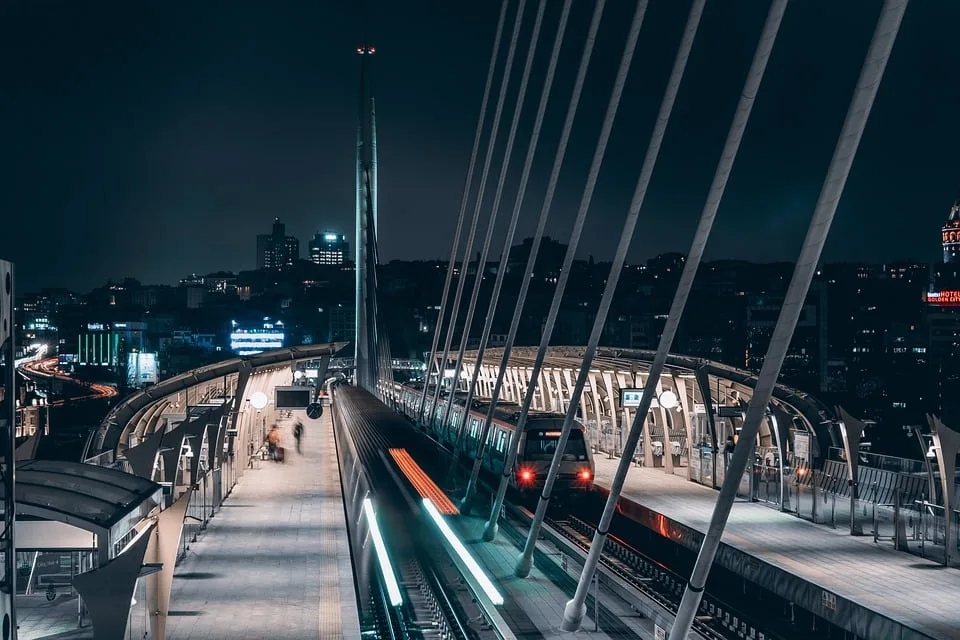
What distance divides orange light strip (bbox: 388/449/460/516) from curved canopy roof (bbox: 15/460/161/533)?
41.0ft

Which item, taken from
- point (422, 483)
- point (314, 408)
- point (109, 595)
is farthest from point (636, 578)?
point (314, 408)

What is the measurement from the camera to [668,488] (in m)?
26.9

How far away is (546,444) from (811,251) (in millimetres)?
17715

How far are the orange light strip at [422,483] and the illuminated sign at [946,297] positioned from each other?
3690 inches

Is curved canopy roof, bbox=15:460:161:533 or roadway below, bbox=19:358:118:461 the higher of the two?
curved canopy roof, bbox=15:460:161:533

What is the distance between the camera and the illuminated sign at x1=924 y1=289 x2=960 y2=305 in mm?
116188

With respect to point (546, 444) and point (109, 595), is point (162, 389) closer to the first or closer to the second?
point (546, 444)

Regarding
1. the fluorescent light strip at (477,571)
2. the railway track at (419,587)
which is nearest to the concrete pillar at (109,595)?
the fluorescent light strip at (477,571)

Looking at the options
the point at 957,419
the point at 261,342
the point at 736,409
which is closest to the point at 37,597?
the point at 736,409

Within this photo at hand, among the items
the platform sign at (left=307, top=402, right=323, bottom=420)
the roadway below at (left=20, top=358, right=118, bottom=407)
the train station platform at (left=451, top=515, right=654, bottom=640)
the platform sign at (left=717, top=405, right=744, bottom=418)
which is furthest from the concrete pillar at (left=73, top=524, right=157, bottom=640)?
the roadway below at (left=20, top=358, right=118, bottom=407)

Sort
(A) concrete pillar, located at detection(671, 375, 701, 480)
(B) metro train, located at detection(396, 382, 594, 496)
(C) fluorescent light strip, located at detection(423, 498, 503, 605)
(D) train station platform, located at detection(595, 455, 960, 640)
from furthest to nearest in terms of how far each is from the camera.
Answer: (A) concrete pillar, located at detection(671, 375, 701, 480), (B) metro train, located at detection(396, 382, 594, 496), (D) train station platform, located at detection(595, 455, 960, 640), (C) fluorescent light strip, located at detection(423, 498, 503, 605)

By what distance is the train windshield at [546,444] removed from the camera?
26156mm

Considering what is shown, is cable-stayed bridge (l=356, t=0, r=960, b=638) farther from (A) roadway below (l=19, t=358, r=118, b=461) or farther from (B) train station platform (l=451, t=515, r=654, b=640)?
(A) roadway below (l=19, t=358, r=118, b=461)

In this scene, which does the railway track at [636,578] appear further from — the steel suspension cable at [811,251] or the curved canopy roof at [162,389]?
the curved canopy roof at [162,389]
